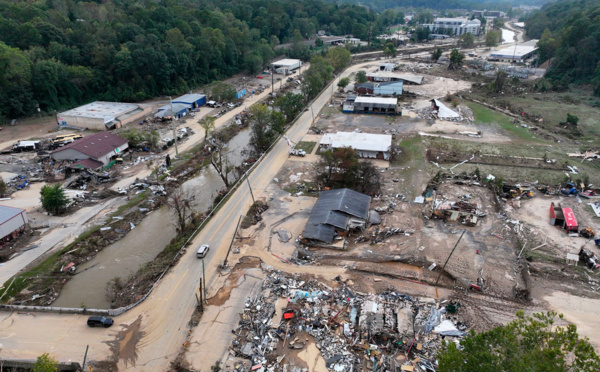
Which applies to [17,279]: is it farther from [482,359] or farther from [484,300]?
[484,300]

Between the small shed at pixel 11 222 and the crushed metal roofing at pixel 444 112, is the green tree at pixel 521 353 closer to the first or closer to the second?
the small shed at pixel 11 222

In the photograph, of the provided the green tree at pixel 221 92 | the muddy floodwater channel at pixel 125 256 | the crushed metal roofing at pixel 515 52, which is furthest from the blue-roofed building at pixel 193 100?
the crushed metal roofing at pixel 515 52

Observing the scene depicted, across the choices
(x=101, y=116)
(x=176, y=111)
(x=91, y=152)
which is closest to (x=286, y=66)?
(x=176, y=111)

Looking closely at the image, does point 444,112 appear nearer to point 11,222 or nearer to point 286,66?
point 286,66

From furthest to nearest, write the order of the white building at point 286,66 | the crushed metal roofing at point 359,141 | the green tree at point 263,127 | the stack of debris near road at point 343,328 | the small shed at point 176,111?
the white building at point 286,66
the small shed at point 176,111
the green tree at point 263,127
the crushed metal roofing at point 359,141
the stack of debris near road at point 343,328

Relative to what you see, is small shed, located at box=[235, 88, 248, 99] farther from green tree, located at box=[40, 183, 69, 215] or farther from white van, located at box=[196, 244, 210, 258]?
white van, located at box=[196, 244, 210, 258]

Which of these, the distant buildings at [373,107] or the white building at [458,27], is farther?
the white building at [458,27]

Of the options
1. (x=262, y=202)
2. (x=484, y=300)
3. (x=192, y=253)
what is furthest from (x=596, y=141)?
(x=192, y=253)

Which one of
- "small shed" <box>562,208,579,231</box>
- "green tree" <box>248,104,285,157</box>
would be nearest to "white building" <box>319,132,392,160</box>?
"green tree" <box>248,104,285,157</box>
